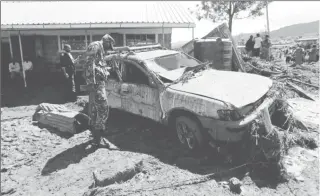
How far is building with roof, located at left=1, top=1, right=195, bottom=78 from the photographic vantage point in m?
11.4

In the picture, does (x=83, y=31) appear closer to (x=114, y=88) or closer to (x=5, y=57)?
(x=5, y=57)

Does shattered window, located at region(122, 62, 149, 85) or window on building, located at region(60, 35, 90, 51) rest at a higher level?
window on building, located at region(60, 35, 90, 51)

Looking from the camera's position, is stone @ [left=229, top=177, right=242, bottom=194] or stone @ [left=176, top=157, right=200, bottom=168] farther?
stone @ [left=176, top=157, right=200, bottom=168]

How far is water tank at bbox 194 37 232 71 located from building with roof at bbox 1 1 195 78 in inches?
92.6

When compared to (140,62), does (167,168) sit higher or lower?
lower

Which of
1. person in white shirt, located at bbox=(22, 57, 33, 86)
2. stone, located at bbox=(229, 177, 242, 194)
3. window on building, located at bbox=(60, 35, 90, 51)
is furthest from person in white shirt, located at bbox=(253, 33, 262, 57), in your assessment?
stone, located at bbox=(229, 177, 242, 194)

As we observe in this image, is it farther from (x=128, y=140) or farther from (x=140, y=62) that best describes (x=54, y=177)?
(x=140, y=62)

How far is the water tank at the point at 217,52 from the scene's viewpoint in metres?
9.16

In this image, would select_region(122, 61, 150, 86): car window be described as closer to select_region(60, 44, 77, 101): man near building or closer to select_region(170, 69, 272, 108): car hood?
select_region(170, 69, 272, 108): car hood

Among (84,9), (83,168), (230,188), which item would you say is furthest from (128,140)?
(84,9)

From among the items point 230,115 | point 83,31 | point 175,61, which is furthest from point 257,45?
point 230,115

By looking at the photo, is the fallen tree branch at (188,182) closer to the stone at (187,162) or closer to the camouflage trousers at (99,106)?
the stone at (187,162)

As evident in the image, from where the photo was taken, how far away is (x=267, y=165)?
3975mm

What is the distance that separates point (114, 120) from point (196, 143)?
2731 mm
